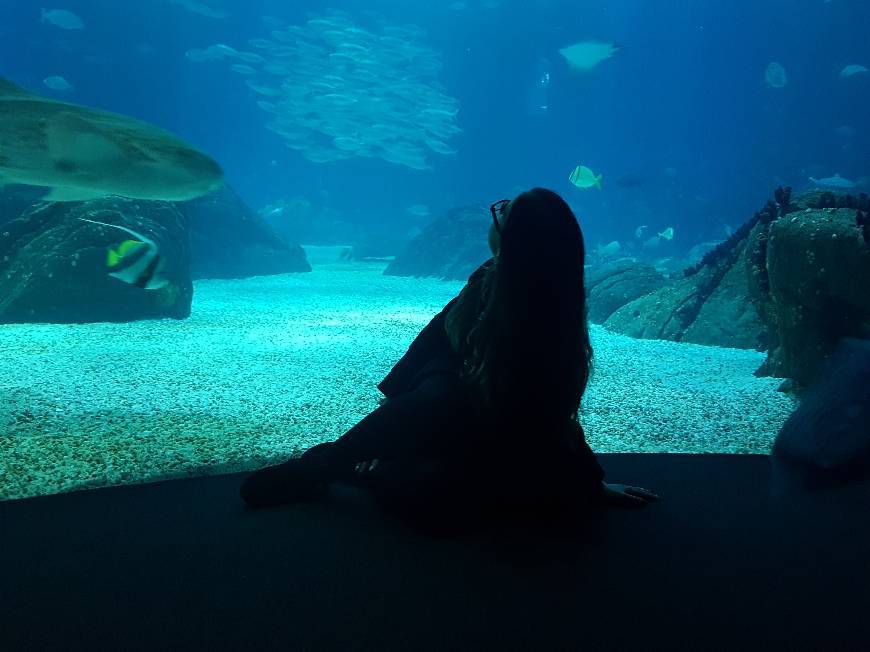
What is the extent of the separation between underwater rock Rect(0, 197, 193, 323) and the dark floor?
16.3 feet

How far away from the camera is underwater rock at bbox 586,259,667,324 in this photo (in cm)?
996

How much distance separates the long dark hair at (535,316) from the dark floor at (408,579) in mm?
564

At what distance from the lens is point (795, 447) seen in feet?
9.75

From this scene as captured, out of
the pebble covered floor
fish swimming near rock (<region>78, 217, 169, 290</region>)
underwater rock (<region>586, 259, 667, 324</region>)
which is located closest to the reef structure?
the pebble covered floor

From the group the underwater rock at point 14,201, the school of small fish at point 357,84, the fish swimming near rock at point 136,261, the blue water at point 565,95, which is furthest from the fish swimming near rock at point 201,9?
the fish swimming near rock at point 136,261

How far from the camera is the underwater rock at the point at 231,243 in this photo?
13.7 metres

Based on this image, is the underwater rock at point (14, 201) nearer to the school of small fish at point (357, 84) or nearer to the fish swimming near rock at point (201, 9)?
the school of small fish at point (357, 84)

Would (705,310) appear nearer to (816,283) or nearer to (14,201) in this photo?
(816,283)

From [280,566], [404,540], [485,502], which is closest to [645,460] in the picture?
[485,502]

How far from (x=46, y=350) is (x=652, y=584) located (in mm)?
5947

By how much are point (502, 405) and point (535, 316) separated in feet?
1.15

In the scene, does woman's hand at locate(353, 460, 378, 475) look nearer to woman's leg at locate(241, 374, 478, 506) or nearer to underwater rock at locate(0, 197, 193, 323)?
woman's leg at locate(241, 374, 478, 506)

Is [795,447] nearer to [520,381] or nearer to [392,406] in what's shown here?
[520,381]

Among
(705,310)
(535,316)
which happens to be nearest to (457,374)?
(535,316)
